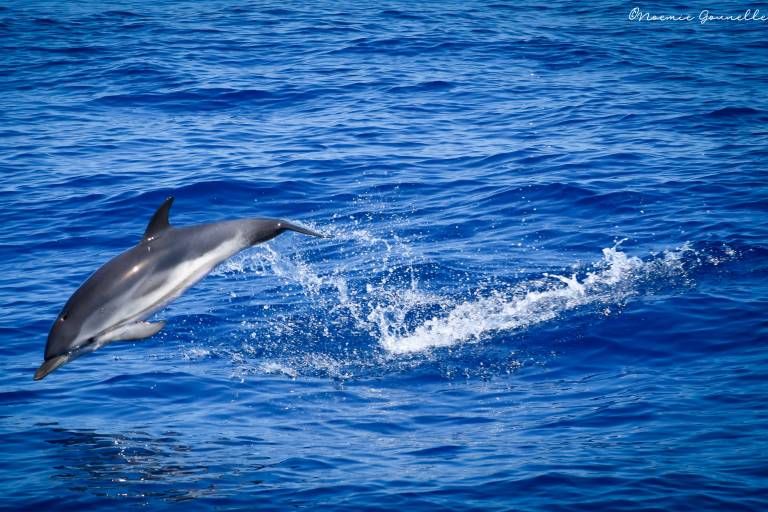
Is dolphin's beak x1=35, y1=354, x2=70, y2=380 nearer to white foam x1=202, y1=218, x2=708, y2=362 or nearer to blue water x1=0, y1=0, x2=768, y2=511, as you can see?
blue water x1=0, y1=0, x2=768, y2=511

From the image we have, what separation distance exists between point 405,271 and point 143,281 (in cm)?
564

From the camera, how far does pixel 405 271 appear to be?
13.1 meters

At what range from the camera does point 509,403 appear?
9.40 meters

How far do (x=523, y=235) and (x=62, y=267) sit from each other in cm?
664

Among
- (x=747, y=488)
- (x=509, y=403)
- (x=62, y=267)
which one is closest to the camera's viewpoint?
(x=747, y=488)

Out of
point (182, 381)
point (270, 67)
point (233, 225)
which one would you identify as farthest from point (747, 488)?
point (270, 67)

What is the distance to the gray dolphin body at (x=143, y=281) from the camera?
765 cm

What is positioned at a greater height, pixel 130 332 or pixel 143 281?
pixel 143 281

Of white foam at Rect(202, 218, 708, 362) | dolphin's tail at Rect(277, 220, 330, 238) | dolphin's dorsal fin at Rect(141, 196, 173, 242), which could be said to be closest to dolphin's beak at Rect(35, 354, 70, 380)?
dolphin's dorsal fin at Rect(141, 196, 173, 242)

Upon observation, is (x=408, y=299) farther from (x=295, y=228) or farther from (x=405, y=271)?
(x=295, y=228)

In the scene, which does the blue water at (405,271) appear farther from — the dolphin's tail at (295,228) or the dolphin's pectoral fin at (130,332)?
the dolphin's tail at (295,228)

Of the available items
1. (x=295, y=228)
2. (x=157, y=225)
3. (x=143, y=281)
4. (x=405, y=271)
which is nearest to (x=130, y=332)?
(x=143, y=281)

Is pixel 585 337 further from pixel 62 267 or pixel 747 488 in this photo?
pixel 62 267

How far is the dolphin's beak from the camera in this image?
7.55 meters
